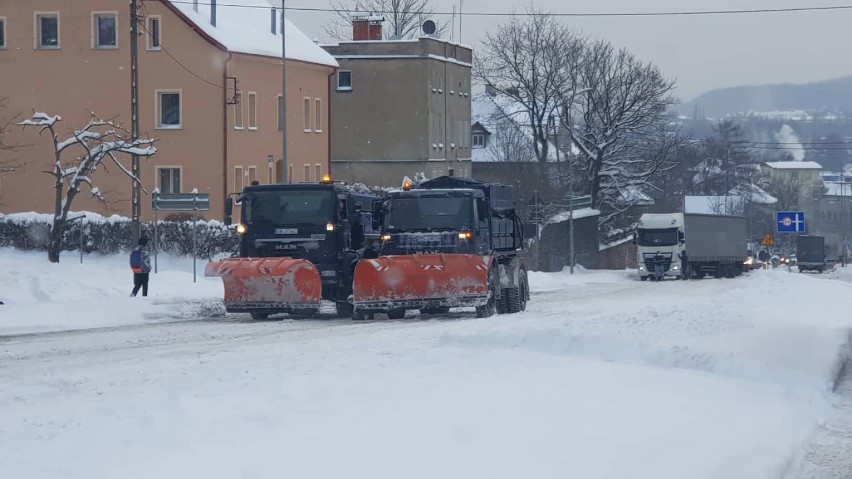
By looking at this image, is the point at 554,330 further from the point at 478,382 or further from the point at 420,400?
the point at 420,400

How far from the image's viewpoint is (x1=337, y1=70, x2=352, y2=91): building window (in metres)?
77.7

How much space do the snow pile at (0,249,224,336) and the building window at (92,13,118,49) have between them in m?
18.9

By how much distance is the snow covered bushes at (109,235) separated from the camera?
44.6 meters

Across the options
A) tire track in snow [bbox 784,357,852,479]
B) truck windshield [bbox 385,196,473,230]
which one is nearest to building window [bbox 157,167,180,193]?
truck windshield [bbox 385,196,473,230]

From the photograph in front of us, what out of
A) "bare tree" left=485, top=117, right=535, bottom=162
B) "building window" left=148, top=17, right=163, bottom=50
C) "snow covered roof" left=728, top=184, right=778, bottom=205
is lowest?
"snow covered roof" left=728, top=184, right=778, bottom=205

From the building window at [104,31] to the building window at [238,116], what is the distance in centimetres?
524

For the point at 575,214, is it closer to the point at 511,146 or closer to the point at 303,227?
the point at 511,146

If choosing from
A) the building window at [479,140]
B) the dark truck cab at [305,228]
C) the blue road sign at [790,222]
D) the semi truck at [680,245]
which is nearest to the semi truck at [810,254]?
the building window at [479,140]

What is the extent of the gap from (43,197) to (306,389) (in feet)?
143

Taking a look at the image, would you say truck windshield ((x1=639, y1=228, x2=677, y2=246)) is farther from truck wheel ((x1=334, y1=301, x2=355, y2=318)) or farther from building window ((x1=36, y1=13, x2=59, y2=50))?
truck wheel ((x1=334, y1=301, x2=355, y2=318))

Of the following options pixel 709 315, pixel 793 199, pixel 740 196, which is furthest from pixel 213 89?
pixel 793 199

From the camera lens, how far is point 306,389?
12.6 m

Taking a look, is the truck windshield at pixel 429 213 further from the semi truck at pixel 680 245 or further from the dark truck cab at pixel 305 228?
the semi truck at pixel 680 245

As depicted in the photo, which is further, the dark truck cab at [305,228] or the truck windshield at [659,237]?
the truck windshield at [659,237]
